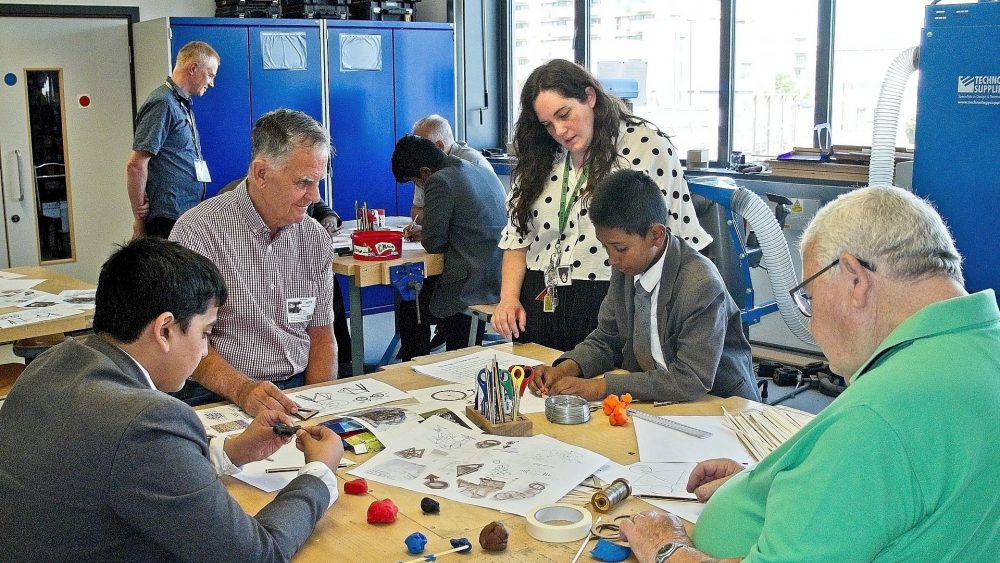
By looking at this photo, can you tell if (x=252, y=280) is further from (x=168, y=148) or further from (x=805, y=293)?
(x=168, y=148)

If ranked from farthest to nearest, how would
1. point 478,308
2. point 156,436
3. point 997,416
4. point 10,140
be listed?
point 10,140
point 478,308
point 156,436
point 997,416

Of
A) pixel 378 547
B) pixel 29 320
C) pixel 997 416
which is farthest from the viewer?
pixel 29 320

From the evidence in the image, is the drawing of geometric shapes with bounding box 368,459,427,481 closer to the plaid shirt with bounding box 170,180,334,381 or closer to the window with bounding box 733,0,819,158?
the plaid shirt with bounding box 170,180,334,381

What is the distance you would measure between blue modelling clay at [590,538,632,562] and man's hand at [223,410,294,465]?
709 mm

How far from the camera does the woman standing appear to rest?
3090 millimetres

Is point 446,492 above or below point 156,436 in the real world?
below

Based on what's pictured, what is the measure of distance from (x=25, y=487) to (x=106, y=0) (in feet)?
19.7

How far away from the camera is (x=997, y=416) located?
1.28 metres

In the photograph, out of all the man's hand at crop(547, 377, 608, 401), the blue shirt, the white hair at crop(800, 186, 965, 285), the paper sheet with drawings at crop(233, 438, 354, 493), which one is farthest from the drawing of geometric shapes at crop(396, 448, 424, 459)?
the blue shirt

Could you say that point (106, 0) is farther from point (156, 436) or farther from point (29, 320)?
point (156, 436)

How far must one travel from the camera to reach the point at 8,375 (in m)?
3.85

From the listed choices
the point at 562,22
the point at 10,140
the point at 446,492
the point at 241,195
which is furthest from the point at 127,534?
the point at 562,22

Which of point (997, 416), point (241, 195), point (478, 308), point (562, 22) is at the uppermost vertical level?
point (562, 22)

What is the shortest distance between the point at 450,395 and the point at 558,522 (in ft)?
2.81
